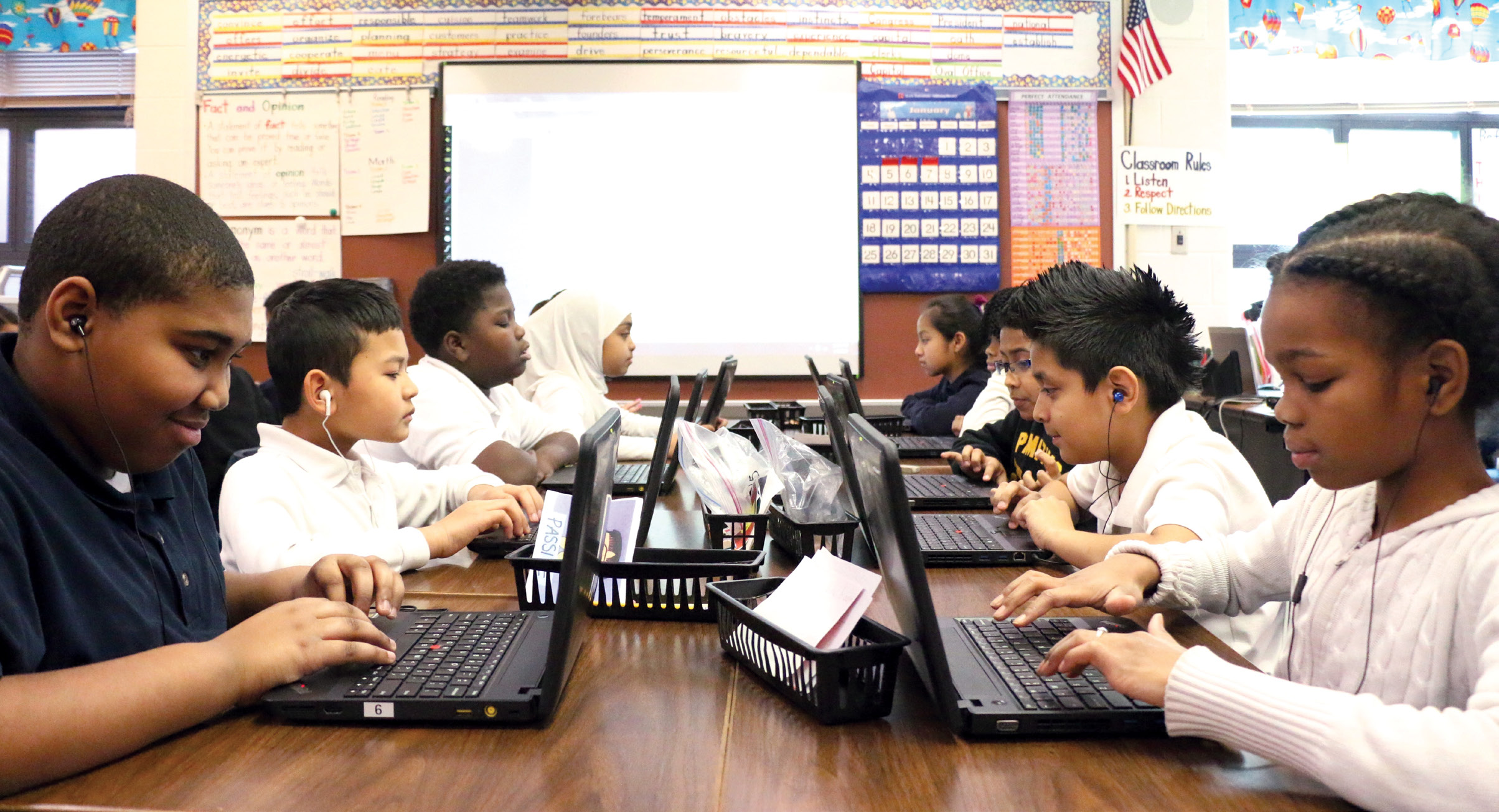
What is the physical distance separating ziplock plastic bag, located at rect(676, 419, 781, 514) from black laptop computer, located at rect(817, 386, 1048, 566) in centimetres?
14

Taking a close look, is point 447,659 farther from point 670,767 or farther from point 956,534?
point 956,534

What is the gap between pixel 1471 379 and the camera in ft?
2.66

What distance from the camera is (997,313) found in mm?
3088

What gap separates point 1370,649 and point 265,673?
0.96 metres

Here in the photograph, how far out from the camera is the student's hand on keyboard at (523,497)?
1.64m

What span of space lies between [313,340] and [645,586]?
0.83 metres

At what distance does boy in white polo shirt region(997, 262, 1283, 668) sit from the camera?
1.39 m

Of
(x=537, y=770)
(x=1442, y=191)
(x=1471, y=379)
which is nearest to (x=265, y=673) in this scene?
(x=537, y=770)

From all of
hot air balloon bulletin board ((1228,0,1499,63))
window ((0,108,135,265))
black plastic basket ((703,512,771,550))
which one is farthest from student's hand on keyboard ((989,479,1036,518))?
window ((0,108,135,265))

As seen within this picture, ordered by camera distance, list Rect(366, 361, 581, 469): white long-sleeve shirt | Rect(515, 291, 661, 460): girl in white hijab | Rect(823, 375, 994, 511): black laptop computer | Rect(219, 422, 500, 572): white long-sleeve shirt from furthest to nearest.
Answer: Rect(515, 291, 661, 460): girl in white hijab → Rect(366, 361, 581, 469): white long-sleeve shirt → Rect(823, 375, 994, 511): black laptop computer → Rect(219, 422, 500, 572): white long-sleeve shirt

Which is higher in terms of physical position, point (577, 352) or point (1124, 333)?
point (577, 352)

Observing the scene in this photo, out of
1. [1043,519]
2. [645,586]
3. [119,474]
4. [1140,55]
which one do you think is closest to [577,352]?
[1043,519]

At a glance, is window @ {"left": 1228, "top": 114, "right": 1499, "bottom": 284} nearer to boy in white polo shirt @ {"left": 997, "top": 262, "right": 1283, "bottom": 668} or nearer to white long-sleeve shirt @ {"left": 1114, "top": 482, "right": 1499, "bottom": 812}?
boy in white polo shirt @ {"left": 997, "top": 262, "right": 1283, "bottom": 668}

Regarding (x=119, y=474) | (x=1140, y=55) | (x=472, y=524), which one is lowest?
(x=472, y=524)
